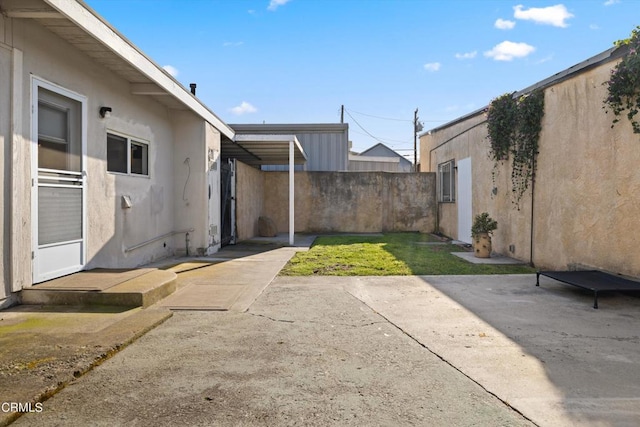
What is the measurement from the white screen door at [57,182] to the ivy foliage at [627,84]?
7417mm

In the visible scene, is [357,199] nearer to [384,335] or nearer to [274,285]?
[274,285]

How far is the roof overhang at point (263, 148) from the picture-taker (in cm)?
1078

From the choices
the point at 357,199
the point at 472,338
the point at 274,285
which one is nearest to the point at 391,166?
the point at 357,199

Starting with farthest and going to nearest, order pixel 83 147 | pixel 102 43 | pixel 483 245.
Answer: pixel 483 245 → pixel 83 147 → pixel 102 43

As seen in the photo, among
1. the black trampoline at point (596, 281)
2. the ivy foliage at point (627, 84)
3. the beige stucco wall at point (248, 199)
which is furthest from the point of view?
the beige stucco wall at point (248, 199)

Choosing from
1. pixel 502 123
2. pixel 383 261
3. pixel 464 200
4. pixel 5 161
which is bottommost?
pixel 383 261

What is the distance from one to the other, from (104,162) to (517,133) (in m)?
7.63

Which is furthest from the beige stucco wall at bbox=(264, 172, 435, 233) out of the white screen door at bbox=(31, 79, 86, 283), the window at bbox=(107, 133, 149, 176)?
the white screen door at bbox=(31, 79, 86, 283)

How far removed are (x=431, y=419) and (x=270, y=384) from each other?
1.08m

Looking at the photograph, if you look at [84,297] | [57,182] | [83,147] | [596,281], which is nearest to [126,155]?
[83,147]

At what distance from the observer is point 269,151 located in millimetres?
12852

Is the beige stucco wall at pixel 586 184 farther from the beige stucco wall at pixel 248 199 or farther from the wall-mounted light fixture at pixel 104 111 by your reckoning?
the beige stucco wall at pixel 248 199

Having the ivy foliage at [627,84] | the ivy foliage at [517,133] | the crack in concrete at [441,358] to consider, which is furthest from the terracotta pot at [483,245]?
the crack in concrete at [441,358]

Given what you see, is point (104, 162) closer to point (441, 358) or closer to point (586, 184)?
point (441, 358)
